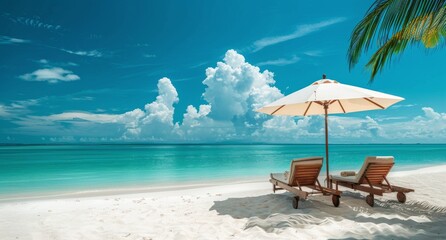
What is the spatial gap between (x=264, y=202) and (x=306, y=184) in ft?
3.08

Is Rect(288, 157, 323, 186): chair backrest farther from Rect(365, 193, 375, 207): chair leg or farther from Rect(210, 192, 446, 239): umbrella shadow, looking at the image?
Rect(365, 193, 375, 207): chair leg

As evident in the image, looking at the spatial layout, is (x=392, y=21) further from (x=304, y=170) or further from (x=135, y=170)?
(x=135, y=170)

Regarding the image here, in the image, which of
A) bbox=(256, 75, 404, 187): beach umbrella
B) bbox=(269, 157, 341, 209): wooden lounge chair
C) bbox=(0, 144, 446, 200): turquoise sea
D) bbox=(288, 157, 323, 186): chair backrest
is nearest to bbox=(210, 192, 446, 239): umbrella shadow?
bbox=(269, 157, 341, 209): wooden lounge chair

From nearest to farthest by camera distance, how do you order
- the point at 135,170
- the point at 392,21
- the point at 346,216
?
1. the point at 392,21
2. the point at 346,216
3. the point at 135,170

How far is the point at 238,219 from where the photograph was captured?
4988mm


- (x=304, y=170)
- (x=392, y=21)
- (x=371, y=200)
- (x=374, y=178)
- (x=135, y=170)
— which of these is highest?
(x=392, y=21)

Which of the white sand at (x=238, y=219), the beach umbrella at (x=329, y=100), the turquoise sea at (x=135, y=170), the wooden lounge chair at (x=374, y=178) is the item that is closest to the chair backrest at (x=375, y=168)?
the wooden lounge chair at (x=374, y=178)

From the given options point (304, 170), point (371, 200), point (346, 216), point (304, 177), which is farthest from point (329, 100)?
point (346, 216)

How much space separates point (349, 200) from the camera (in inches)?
242

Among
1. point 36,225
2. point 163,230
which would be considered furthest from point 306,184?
point 36,225

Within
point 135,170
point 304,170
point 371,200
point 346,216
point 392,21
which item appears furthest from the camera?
point 135,170

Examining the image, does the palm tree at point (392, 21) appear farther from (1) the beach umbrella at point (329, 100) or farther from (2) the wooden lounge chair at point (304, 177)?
(2) the wooden lounge chair at point (304, 177)

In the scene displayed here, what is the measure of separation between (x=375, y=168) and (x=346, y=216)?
4.56ft

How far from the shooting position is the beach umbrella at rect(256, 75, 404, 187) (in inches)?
208
